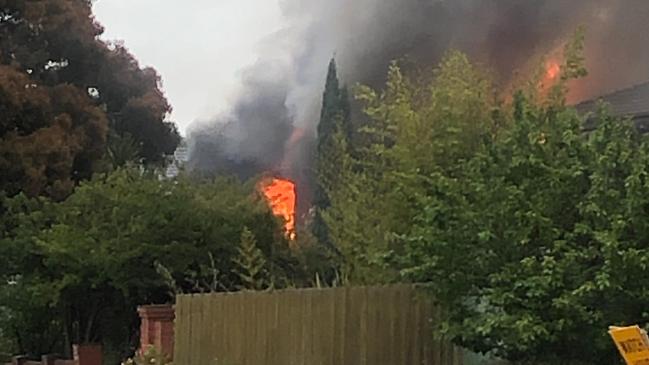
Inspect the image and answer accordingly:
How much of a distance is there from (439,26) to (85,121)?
1145 centimetres

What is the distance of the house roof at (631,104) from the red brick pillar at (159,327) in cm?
710

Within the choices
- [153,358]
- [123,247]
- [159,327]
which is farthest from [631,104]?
[153,358]

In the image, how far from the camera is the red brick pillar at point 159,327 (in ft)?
53.7

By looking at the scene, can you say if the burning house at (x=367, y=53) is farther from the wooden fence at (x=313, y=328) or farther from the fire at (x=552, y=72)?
the wooden fence at (x=313, y=328)

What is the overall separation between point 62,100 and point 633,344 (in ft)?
57.6

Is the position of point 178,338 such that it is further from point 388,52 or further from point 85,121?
point 388,52

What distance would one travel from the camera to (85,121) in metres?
24.3

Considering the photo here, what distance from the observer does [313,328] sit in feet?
46.0

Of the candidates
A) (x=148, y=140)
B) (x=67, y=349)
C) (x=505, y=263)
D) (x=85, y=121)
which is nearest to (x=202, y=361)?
(x=505, y=263)

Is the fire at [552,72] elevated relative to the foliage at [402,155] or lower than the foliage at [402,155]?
elevated

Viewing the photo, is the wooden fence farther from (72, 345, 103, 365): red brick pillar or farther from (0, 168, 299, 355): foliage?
(72, 345, 103, 365): red brick pillar

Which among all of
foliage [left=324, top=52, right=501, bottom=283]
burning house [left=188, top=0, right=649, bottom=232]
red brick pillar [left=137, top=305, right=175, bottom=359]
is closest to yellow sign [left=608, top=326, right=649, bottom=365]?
foliage [left=324, top=52, right=501, bottom=283]

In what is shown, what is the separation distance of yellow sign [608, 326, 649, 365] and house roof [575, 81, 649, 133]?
36.3ft

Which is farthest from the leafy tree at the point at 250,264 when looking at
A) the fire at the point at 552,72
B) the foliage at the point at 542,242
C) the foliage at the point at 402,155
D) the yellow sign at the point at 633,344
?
the yellow sign at the point at 633,344
